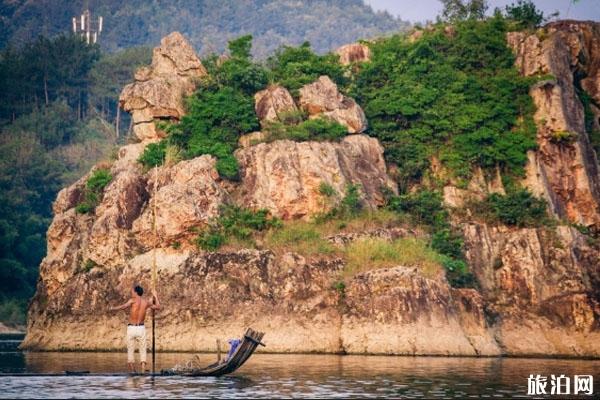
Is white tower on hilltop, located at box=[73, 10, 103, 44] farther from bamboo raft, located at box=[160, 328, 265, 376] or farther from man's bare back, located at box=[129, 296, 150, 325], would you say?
bamboo raft, located at box=[160, 328, 265, 376]

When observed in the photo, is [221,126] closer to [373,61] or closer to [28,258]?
[373,61]

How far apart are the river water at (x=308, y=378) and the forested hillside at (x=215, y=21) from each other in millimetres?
116707

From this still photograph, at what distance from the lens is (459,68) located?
172ft

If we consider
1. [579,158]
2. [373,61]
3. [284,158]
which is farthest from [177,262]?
[579,158]

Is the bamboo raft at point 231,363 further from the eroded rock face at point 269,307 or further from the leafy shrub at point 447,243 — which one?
the leafy shrub at point 447,243

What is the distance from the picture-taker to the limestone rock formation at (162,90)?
4788 cm

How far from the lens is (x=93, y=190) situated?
45969 mm

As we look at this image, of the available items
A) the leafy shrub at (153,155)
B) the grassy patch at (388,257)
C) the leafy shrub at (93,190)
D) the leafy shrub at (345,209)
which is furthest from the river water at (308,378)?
the leafy shrub at (153,155)

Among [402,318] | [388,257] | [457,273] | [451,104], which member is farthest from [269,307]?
[451,104]

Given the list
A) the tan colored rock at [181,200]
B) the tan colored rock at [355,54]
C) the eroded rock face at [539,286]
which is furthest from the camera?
the tan colored rock at [355,54]

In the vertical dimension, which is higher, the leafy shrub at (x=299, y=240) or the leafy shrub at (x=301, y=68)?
the leafy shrub at (x=301, y=68)

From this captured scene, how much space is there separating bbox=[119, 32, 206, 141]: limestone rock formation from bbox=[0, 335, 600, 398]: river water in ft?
42.4

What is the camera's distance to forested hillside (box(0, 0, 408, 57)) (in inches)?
5950

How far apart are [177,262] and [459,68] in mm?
18130
